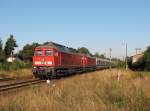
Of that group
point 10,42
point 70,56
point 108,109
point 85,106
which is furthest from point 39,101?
point 10,42

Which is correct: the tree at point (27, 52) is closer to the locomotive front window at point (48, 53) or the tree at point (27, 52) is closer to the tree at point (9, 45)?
the tree at point (9, 45)

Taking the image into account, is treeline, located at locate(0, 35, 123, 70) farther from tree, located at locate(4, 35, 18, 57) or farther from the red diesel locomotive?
the red diesel locomotive

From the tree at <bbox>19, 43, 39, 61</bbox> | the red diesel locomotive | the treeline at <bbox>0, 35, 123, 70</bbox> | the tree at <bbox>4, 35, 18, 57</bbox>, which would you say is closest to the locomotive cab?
the red diesel locomotive

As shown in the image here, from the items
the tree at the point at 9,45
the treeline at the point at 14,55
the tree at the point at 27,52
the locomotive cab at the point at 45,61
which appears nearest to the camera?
the locomotive cab at the point at 45,61

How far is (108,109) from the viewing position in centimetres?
1060

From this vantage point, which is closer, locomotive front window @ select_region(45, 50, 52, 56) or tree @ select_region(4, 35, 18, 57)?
locomotive front window @ select_region(45, 50, 52, 56)

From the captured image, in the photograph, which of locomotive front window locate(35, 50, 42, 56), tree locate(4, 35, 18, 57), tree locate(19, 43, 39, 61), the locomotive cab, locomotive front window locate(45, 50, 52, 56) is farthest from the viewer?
tree locate(19, 43, 39, 61)

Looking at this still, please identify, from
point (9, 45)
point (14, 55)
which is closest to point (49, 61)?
point (9, 45)

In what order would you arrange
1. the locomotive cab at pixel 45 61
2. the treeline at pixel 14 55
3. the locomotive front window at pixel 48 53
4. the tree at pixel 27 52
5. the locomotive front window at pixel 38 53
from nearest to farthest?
1. the locomotive cab at pixel 45 61
2. the locomotive front window at pixel 48 53
3. the locomotive front window at pixel 38 53
4. the treeline at pixel 14 55
5. the tree at pixel 27 52

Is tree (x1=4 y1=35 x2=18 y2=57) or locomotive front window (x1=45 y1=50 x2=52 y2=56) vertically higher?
tree (x1=4 y1=35 x2=18 y2=57)

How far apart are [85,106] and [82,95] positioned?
11.1ft

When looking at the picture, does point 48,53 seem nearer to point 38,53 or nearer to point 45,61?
point 45,61

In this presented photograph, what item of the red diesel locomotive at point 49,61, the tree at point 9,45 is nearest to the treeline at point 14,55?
the tree at point 9,45

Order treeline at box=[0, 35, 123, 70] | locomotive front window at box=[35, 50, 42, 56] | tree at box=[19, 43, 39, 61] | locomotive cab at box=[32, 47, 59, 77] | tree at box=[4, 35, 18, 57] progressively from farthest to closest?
tree at box=[19, 43, 39, 61] < tree at box=[4, 35, 18, 57] < treeline at box=[0, 35, 123, 70] < locomotive front window at box=[35, 50, 42, 56] < locomotive cab at box=[32, 47, 59, 77]
